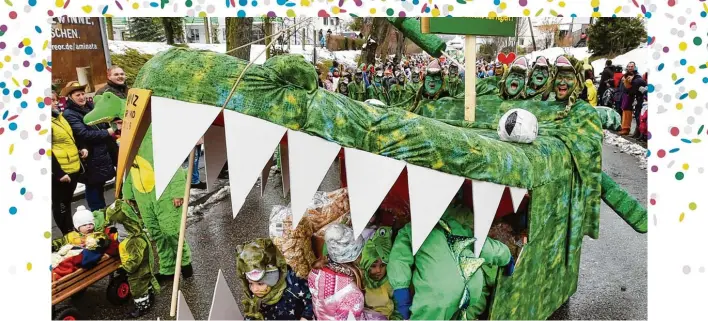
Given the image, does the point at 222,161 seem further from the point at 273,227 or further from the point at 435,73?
the point at 435,73

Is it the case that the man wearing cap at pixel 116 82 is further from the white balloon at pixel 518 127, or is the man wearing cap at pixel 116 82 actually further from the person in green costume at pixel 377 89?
the person in green costume at pixel 377 89

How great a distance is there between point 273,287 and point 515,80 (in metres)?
2.13

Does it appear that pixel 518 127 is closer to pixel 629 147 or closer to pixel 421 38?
pixel 421 38

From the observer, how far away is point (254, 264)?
2.40m

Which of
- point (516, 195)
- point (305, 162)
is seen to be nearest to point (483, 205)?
point (516, 195)

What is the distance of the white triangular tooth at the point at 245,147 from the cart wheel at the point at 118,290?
2.19 metres

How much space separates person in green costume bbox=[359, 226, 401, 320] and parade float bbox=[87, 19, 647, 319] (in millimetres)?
291

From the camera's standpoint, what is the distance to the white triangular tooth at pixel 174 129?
1709 millimetres

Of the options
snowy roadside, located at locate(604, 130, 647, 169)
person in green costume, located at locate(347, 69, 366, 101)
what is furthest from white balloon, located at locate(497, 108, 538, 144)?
person in green costume, located at locate(347, 69, 366, 101)

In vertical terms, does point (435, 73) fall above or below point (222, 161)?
above

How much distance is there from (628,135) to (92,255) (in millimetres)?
9802

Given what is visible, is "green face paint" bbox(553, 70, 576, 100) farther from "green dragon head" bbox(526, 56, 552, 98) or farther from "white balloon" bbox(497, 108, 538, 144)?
"white balloon" bbox(497, 108, 538, 144)

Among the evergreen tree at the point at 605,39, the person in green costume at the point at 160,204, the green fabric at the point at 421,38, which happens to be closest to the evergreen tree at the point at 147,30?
the person in green costume at the point at 160,204

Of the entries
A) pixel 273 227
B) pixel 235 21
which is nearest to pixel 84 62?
pixel 235 21
